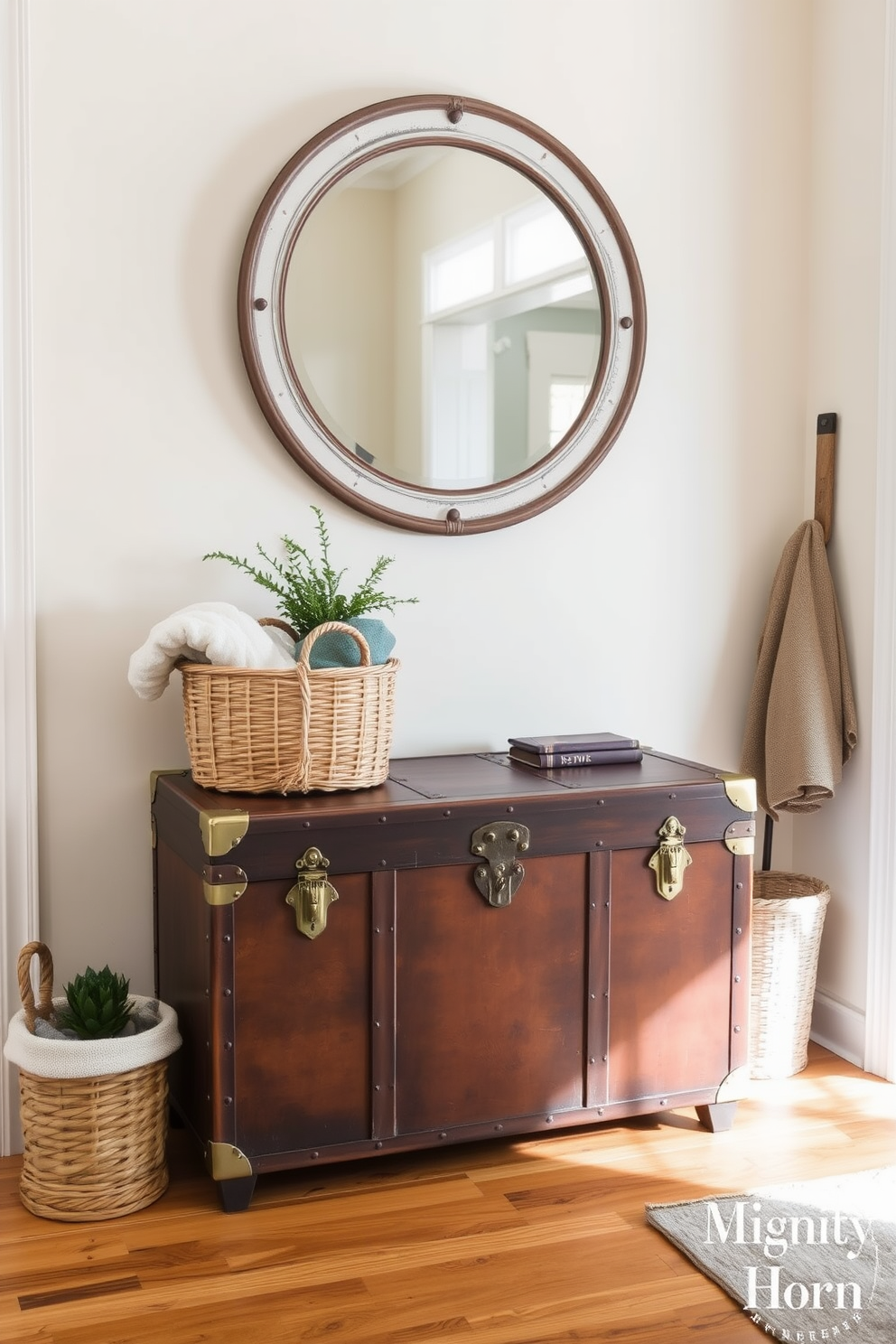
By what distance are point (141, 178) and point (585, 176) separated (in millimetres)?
883

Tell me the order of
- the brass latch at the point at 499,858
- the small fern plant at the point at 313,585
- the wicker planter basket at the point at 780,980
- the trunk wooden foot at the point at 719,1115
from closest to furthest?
the brass latch at the point at 499,858
the small fern plant at the point at 313,585
the trunk wooden foot at the point at 719,1115
the wicker planter basket at the point at 780,980

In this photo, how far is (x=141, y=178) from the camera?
229 cm

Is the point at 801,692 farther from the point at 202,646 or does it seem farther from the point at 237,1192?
the point at 237,1192

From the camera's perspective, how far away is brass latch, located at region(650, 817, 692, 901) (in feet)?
7.30

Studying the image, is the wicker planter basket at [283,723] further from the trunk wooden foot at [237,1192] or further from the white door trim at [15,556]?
the trunk wooden foot at [237,1192]

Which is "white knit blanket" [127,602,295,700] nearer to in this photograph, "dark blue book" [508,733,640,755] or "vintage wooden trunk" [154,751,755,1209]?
"vintage wooden trunk" [154,751,755,1209]

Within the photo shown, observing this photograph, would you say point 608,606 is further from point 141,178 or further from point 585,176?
point 141,178

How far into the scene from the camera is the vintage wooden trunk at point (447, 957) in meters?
1.98

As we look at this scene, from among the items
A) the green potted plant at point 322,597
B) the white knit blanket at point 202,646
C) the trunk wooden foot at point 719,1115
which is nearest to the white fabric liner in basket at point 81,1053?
the white knit blanket at point 202,646

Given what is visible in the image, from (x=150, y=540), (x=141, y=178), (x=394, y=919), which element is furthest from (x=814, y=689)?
(x=141, y=178)

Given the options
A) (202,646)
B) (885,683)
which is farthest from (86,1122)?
(885,683)

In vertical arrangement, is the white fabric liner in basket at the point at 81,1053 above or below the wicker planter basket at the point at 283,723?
below

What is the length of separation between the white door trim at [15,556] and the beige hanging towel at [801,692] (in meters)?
1.50

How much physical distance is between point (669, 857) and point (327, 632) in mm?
718
